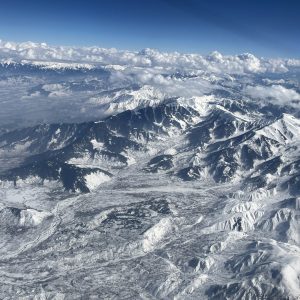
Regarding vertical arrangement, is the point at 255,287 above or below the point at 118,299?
above

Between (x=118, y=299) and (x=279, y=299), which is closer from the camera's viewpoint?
(x=279, y=299)

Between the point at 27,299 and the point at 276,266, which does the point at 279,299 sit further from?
the point at 27,299

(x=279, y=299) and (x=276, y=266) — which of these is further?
(x=276, y=266)

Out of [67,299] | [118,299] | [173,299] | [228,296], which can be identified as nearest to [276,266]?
[228,296]

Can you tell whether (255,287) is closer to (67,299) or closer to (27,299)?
(67,299)

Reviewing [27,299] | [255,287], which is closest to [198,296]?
[255,287]

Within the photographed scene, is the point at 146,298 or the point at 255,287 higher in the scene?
the point at 255,287

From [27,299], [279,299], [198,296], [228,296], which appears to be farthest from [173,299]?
[27,299]
